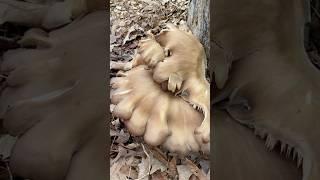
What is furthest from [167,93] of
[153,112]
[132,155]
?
[132,155]

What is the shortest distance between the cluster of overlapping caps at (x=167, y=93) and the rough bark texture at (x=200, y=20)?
0.02m

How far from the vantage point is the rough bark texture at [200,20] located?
1.33m

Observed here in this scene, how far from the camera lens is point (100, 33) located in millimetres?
1261

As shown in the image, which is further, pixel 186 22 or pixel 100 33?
pixel 186 22

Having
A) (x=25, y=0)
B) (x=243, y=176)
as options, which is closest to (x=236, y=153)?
(x=243, y=176)

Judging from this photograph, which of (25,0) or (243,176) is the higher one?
(25,0)

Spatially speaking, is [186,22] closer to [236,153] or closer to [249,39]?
[249,39]

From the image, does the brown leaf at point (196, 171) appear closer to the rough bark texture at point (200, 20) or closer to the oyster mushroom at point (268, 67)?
the oyster mushroom at point (268, 67)

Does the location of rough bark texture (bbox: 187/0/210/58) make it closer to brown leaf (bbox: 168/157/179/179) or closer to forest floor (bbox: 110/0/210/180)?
forest floor (bbox: 110/0/210/180)

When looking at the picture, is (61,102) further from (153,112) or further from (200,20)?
(200,20)

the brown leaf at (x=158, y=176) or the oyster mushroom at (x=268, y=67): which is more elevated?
the oyster mushroom at (x=268, y=67)

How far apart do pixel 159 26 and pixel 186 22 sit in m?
0.07

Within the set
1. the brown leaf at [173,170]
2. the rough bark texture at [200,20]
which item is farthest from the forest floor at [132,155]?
the rough bark texture at [200,20]

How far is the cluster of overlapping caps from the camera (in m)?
1.26
